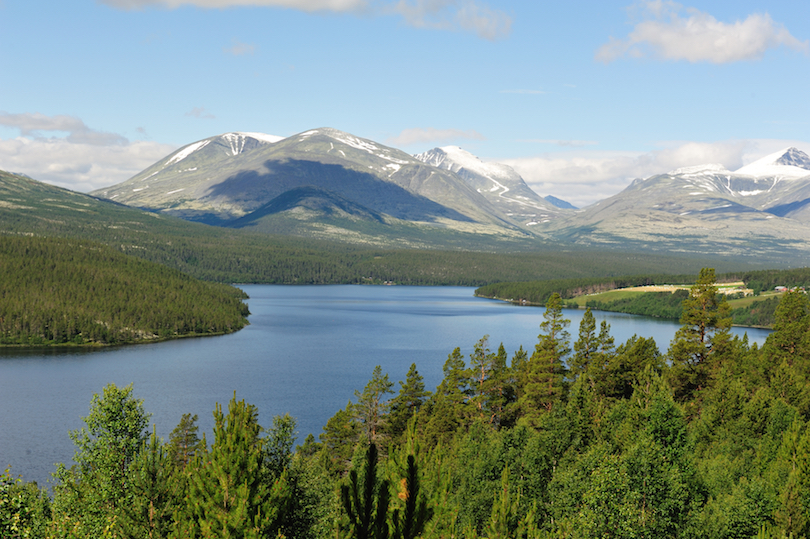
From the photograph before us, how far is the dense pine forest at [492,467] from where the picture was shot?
22.4 meters

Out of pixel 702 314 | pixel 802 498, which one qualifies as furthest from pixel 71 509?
pixel 702 314

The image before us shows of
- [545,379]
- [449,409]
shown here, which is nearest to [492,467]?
[449,409]

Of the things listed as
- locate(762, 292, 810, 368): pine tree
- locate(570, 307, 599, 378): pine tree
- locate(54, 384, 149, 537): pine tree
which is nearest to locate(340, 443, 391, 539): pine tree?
locate(54, 384, 149, 537): pine tree

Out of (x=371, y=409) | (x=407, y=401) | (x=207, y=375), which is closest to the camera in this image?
(x=371, y=409)

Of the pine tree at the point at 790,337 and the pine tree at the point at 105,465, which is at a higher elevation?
the pine tree at the point at 790,337

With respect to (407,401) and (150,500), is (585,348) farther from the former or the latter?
(150,500)

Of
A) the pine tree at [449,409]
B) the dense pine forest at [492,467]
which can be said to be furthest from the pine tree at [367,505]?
the pine tree at [449,409]

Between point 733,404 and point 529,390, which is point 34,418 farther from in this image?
point 733,404

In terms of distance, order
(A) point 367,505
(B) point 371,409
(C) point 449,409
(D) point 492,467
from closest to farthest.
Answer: (A) point 367,505 < (D) point 492,467 < (B) point 371,409 < (C) point 449,409

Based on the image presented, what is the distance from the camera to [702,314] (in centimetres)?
7744

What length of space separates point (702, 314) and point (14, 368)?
133 meters

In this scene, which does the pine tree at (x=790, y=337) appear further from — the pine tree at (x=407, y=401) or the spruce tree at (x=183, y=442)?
the spruce tree at (x=183, y=442)

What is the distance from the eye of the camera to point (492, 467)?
151 feet

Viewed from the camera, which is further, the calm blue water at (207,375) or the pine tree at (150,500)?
the calm blue water at (207,375)
